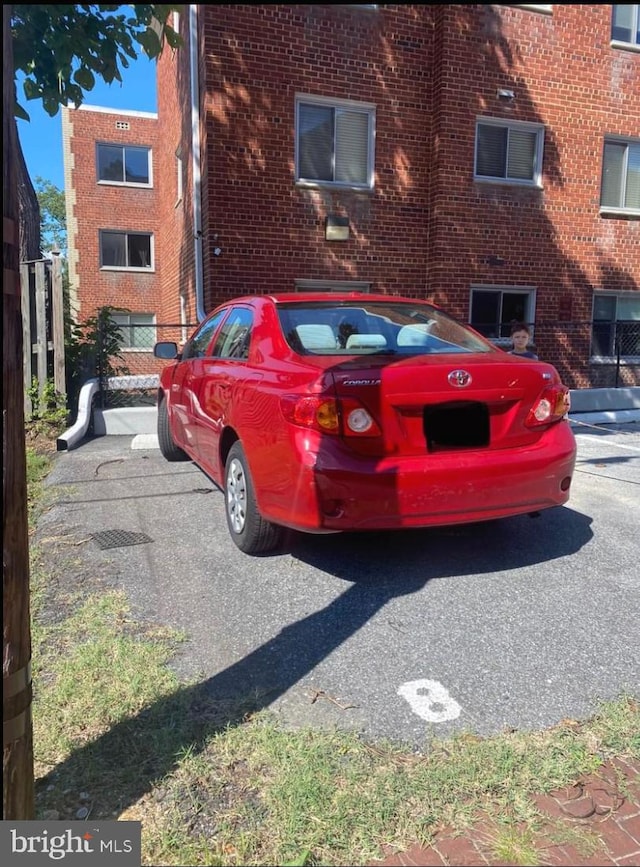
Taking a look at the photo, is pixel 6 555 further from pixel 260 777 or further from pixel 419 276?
pixel 419 276

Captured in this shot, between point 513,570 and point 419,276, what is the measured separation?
26.7 ft

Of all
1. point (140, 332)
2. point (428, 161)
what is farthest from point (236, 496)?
point (140, 332)

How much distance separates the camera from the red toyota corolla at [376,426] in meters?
3.55

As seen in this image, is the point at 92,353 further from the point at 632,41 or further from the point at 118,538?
the point at 632,41

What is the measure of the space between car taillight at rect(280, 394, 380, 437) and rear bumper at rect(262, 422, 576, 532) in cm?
9

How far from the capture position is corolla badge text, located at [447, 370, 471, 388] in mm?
3703

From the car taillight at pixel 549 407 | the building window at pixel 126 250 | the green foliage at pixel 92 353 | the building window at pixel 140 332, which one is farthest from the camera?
the building window at pixel 126 250

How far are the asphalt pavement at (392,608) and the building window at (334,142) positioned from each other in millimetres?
6891

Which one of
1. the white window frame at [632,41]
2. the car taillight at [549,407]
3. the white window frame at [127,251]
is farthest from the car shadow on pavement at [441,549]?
the white window frame at [127,251]

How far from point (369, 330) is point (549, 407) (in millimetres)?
1195

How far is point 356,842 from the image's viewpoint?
79.0 inches

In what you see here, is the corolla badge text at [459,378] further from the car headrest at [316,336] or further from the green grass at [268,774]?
the green grass at [268,774]

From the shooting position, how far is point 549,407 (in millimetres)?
4016

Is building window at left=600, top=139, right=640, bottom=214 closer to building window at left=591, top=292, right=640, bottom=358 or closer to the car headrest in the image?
building window at left=591, top=292, right=640, bottom=358
